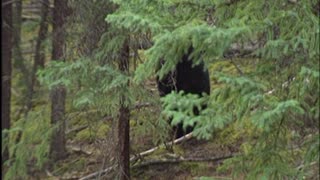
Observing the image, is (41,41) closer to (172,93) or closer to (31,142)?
(31,142)

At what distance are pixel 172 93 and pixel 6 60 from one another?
8574 millimetres

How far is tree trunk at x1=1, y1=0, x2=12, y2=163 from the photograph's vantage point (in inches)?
461

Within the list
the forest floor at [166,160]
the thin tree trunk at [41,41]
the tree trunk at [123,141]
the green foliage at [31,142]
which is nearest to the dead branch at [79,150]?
the forest floor at [166,160]

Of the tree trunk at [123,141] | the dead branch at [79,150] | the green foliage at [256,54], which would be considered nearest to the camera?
the green foliage at [256,54]

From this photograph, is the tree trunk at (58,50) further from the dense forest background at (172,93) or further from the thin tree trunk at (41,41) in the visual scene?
the thin tree trunk at (41,41)

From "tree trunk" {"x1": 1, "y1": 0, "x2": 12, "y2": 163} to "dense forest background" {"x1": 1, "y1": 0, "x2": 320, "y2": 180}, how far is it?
0.03 meters

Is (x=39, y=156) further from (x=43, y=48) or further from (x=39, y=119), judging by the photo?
(x=43, y=48)

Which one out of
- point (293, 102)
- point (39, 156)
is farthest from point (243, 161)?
point (39, 156)

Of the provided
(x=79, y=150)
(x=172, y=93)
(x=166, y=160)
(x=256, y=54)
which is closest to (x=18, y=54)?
(x=79, y=150)

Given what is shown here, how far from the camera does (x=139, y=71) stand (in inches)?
189

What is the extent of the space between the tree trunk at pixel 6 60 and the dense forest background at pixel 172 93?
0.09ft

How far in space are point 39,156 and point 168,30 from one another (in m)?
4.81

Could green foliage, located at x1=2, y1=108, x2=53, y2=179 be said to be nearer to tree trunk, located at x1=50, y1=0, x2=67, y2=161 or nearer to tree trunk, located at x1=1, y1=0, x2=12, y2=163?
tree trunk, located at x1=50, y1=0, x2=67, y2=161

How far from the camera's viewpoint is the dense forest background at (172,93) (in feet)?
14.4
